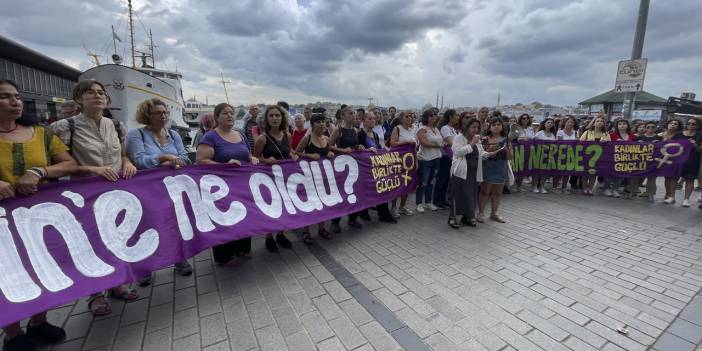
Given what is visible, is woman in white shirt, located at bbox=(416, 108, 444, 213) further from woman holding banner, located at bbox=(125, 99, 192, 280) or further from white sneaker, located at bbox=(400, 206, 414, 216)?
woman holding banner, located at bbox=(125, 99, 192, 280)

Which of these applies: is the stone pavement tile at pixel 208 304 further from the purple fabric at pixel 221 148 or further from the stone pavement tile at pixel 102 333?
the purple fabric at pixel 221 148

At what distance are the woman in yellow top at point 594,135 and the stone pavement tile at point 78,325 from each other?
930cm

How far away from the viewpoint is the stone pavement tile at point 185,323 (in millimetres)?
2494

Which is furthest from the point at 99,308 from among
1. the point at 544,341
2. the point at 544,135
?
the point at 544,135

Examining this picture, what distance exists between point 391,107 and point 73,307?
869cm

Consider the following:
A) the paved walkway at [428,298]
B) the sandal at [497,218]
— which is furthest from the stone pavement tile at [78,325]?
the sandal at [497,218]

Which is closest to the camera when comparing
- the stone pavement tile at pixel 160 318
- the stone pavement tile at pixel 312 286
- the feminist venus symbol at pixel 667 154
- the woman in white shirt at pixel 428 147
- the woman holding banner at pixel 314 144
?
the stone pavement tile at pixel 160 318

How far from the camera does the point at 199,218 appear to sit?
2979mm

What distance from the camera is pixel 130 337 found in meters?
2.45

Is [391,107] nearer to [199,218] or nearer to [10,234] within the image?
[199,218]

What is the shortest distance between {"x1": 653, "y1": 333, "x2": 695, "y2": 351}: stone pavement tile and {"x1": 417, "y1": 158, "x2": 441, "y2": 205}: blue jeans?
3.59 metres

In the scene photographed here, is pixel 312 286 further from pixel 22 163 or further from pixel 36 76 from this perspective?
pixel 36 76

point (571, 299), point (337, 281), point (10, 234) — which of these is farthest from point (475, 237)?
point (10, 234)

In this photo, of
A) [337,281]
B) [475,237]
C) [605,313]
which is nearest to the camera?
[605,313]
